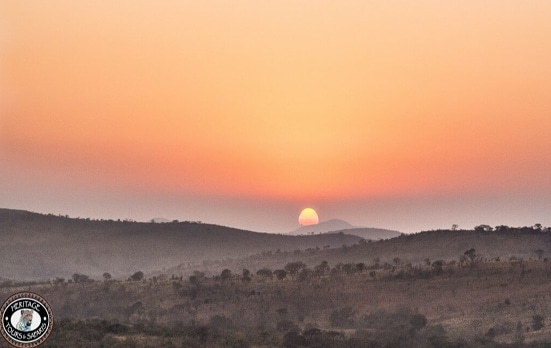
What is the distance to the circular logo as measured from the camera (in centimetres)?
2844

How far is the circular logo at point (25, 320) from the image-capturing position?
28438 millimetres

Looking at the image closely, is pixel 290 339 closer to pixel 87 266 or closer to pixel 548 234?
pixel 548 234

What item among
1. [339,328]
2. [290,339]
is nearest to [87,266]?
[339,328]

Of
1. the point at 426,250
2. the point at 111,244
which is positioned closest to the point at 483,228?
the point at 426,250

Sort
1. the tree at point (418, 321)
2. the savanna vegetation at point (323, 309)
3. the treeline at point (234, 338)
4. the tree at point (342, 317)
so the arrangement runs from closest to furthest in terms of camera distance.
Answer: the treeline at point (234, 338)
the savanna vegetation at point (323, 309)
the tree at point (418, 321)
the tree at point (342, 317)

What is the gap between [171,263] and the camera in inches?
5118

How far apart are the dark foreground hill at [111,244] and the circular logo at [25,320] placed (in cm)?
7652

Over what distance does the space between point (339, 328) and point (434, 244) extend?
5115cm

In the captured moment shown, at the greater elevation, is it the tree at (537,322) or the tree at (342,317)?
the tree at (342,317)

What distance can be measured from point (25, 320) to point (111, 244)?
10413cm

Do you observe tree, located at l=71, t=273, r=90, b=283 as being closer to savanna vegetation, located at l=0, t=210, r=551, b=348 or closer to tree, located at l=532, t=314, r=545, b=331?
savanna vegetation, located at l=0, t=210, r=551, b=348

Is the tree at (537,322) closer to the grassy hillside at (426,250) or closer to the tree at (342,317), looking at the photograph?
the tree at (342,317)

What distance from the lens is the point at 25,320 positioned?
29.3 m

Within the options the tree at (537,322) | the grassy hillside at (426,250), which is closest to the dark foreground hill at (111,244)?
the grassy hillside at (426,250)
